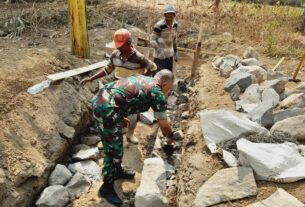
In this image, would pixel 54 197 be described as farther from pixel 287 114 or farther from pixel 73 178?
pixel 287 114

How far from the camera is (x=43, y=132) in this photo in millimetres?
4898

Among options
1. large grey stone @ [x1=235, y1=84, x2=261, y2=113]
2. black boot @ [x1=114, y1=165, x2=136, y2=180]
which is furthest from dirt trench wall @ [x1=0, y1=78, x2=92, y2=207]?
large grey stone @ [x1=235, y1=84, x2=261, y2=113]

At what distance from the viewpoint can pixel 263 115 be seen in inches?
175

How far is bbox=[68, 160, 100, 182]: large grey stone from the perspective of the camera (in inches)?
195

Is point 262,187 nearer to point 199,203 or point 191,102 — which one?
point 199,203

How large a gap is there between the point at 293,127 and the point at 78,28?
409 cm

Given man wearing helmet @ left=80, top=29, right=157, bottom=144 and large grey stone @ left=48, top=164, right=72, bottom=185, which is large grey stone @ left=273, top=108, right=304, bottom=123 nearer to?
man wearing helmet @ left=80, top=29, right=157, bottom=144

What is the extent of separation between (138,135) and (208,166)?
215cm

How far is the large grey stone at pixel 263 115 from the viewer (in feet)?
14.5

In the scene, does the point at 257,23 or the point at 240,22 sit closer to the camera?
the point at 257,23

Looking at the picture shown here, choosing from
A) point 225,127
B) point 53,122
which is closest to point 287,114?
point 225,127

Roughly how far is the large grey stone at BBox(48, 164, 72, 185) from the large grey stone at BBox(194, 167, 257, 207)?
5.95ft

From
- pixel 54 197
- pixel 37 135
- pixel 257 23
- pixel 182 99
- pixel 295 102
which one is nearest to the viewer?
pixel 54 197

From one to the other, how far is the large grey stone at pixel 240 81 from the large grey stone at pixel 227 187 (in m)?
2.30
